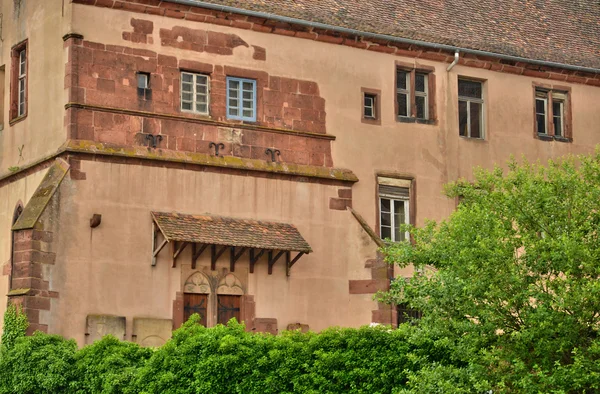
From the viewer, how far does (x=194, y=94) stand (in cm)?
3519

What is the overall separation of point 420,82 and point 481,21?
322 cm

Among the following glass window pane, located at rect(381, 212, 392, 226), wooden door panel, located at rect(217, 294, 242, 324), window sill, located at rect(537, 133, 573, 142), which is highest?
window sill, located at rect(537, 133, 573, 142)

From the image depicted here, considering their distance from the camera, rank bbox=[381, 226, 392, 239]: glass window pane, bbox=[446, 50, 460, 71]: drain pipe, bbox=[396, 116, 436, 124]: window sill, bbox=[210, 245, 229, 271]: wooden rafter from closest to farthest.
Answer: bbox=[210, 245, 229, 271]: wooden rafter
bbox=[381, 226, 392, 239]: glass window pane
bbox=[396, 116, 436, 124]: window sill
bbox=[446, 50, 460, 71]: drain pipe

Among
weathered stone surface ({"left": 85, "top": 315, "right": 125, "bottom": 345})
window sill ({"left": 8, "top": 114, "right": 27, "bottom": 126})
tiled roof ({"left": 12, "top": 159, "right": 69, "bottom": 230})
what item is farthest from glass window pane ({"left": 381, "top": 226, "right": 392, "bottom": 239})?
window sill ({"left": 8, "top": 114, "right": 27, "bottom": 126})

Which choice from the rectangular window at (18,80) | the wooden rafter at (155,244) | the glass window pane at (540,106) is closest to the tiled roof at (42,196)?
the wooden rafter at (155,244)

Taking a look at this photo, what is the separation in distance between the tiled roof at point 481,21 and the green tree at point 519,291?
11.0 meters

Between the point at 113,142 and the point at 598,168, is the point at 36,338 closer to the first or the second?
the point at 113,142

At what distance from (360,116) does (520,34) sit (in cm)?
616

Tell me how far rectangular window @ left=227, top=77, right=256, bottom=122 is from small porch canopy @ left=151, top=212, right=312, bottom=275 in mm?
2565

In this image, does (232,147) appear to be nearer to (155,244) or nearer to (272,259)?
(272,259)

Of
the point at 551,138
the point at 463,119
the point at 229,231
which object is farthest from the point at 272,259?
the point at 551,138

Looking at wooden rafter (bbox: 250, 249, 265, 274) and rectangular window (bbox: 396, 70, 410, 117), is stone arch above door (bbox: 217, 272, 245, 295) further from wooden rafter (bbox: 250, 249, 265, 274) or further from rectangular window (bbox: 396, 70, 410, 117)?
rectangular window (bbox: 396, 70, 410, 117)

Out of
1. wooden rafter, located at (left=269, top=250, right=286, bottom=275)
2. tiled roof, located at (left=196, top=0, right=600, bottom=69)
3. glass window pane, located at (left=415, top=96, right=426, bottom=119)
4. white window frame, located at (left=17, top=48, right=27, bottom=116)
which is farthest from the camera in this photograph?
glass window pane, located at (left=415, top=96, right=426, bottom=119)

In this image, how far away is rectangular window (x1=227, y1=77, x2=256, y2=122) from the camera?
3556cm
